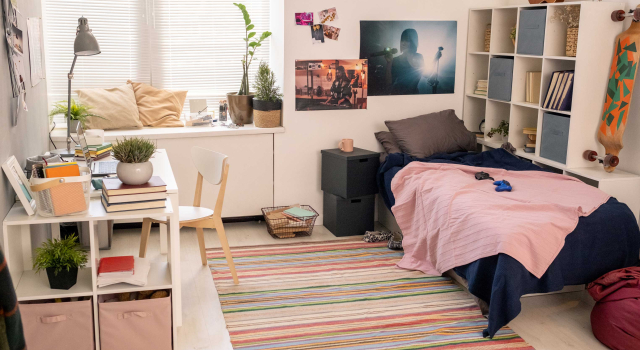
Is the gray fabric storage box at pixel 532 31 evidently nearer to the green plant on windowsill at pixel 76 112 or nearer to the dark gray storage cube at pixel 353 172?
the dark gray storage cube at pixel 353 172

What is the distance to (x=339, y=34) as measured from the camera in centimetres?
437

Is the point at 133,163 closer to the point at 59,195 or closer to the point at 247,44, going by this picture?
the point at 59,195

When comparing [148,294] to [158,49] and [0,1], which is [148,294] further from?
[158,49]

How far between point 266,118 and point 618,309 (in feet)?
8.65

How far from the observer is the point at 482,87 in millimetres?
4613

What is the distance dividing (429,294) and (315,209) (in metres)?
1.51

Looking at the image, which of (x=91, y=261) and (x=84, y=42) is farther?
(x=84, y=42)

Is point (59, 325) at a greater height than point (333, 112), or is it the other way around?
point (333, 112)

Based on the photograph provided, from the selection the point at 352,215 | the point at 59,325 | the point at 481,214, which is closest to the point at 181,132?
→ the point at 352,215

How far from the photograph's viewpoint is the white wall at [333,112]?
4328 millimetres

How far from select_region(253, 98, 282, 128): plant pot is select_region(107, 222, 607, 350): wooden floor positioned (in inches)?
41.6

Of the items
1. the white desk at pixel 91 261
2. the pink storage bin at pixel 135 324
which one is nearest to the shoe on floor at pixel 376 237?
the white desk at pixel 91 261

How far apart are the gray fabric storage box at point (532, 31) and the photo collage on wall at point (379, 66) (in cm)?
66

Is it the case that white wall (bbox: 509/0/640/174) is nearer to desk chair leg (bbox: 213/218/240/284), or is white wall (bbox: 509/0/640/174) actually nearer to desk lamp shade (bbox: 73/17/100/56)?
desk chair leg (bbox: 213/218/240/284)
